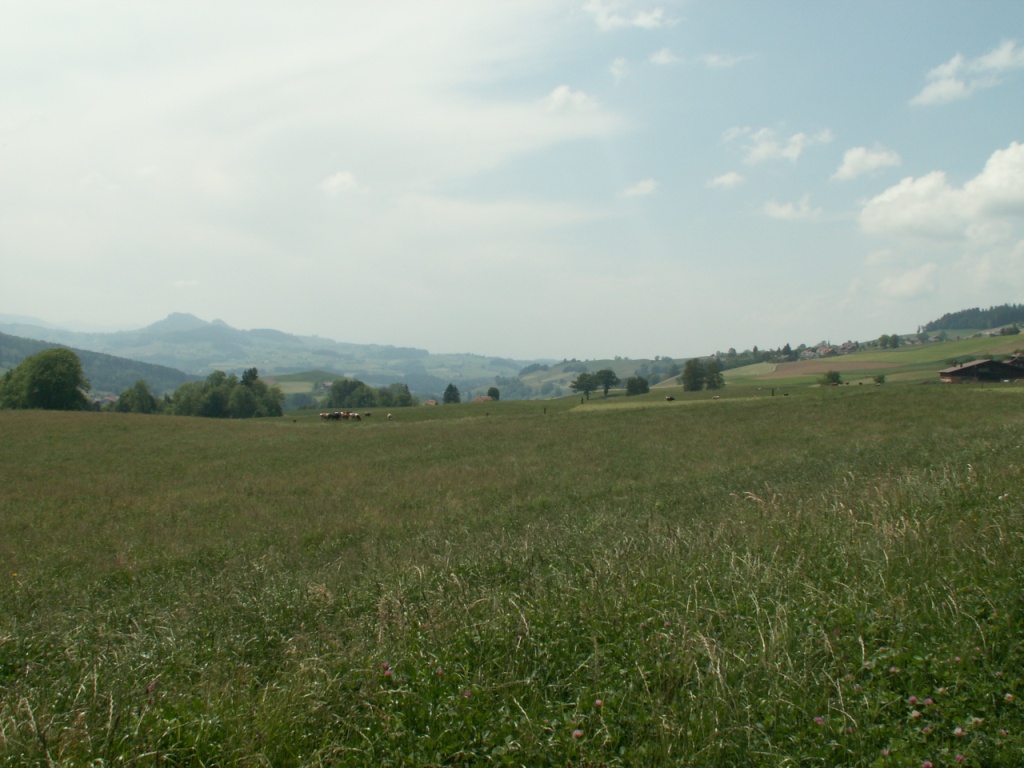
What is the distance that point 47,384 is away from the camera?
251ft

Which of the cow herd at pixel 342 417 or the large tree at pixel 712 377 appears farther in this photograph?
the large tree at pixel 712 377

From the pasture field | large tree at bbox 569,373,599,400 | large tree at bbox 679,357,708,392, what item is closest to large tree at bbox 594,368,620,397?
large tree at bbox 569,373,599,400

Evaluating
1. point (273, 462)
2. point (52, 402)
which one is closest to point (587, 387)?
point (52, 402)

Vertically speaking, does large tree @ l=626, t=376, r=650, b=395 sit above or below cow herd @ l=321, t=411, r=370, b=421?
above

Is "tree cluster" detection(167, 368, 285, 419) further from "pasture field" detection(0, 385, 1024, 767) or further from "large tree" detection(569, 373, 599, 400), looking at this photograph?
"pasture field" detection(0, 385, 1024, 767)

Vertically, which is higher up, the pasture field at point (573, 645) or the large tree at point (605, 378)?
the large tree at point (605, 378)

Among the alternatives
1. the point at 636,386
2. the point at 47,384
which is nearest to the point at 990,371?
the point at 636,386

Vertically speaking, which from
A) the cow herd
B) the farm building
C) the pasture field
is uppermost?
the farm building

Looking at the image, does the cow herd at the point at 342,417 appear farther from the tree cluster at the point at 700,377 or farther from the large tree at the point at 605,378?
the large tree at the point at 605,378

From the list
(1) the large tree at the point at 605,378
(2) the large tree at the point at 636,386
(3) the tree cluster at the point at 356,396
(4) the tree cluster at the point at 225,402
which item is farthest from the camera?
(3) the tree cluster at the point at 356,396

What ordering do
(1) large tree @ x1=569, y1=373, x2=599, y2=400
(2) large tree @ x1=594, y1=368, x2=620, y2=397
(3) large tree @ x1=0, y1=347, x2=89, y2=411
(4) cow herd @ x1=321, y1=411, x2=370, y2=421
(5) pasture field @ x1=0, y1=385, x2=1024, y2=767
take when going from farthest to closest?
(1) large tree @ x1=569, y1=373, x2=599, y2=400, (2) large tree @ x1=594, y1=368, x2=620, y2=397, (3) large tree @ x1=0, y1=347, x2=89, y2=411, (4) cow herd @ x1=321, y1=411, x2=370, y2=421, (5) pasture field @ x1=0, y1=385, x2=1024, y2=767

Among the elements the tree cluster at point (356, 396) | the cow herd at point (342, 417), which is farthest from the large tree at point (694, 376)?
the cow herd at point (342, 417)

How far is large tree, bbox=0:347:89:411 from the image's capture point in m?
76.2

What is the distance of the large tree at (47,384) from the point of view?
250 feet
